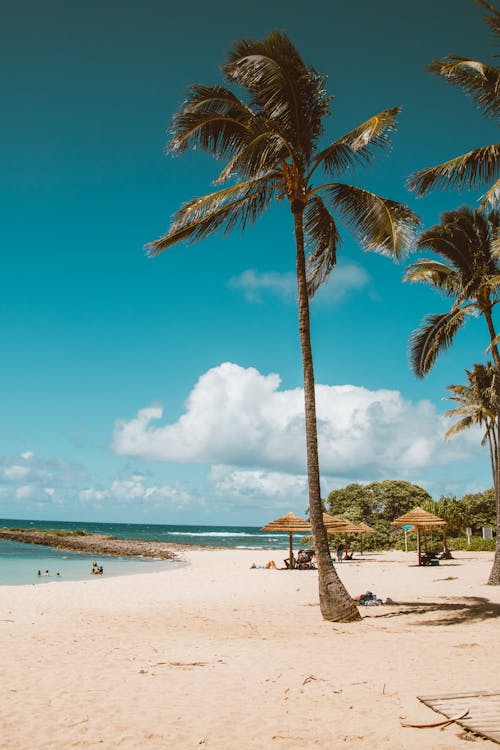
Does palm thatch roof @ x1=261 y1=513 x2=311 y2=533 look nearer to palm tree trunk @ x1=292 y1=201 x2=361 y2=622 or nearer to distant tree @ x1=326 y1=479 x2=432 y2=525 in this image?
palm tree trunk @ x1=292 y1=201 x2=361 y2=622

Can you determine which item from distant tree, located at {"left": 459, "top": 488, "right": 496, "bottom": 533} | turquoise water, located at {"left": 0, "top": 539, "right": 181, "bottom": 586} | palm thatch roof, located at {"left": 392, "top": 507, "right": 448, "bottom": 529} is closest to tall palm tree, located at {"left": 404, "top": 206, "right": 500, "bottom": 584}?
palm thatch roof, located at {"left": 392, "top": 507, "right": 448, "bottom": 529}

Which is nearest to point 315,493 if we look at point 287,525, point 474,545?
point 287,525

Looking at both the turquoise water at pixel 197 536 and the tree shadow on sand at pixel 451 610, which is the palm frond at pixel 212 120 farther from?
the turquoise water at pixel 197 536

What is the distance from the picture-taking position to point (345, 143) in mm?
10789

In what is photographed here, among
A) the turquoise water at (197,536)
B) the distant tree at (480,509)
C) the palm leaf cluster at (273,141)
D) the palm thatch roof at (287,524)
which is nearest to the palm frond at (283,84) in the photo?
the palm leaf cluster at (273,141)

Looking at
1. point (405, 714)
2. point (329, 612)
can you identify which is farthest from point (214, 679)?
point (329, 612)

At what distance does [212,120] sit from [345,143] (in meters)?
2.56

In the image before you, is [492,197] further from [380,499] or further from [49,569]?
[380,499]

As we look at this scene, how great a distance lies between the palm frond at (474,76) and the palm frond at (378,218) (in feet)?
7.76

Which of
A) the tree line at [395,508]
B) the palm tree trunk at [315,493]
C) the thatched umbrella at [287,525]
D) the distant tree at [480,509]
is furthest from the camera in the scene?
the distant tree at [480,509]

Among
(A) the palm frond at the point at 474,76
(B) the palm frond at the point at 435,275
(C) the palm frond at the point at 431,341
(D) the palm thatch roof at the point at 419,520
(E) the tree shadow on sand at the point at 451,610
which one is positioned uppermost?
(A) the palm frond at the point at 474,76

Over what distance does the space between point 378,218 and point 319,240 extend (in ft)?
5.90

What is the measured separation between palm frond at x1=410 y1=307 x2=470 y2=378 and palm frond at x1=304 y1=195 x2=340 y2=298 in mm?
3791

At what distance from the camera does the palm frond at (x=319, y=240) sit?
11945 mm
